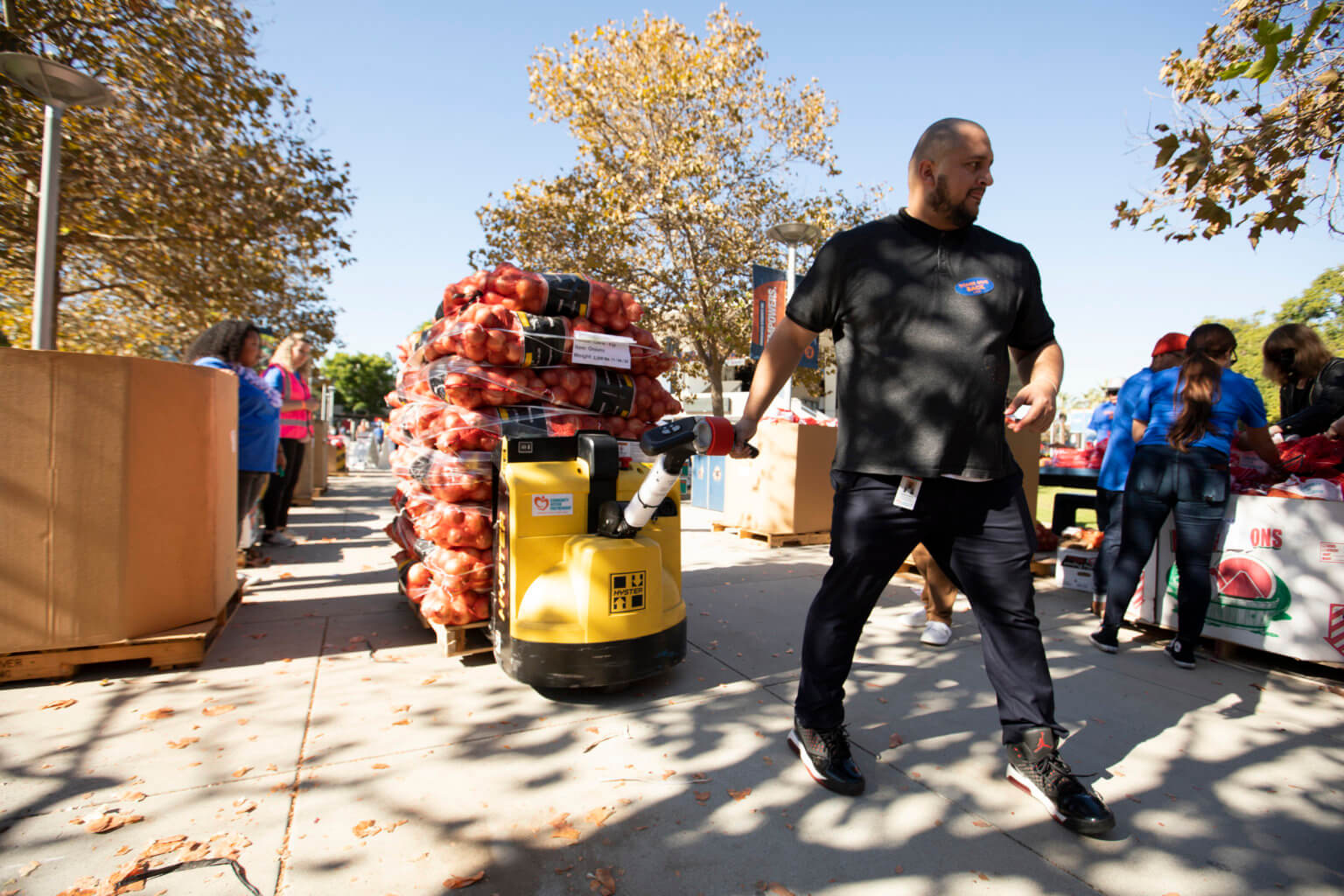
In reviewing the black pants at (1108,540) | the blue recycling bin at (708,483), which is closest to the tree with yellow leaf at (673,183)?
the blue recycling bin at (708,483)

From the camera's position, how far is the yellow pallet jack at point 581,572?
291 centimetres

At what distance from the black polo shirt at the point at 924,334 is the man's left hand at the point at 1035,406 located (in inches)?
2.6

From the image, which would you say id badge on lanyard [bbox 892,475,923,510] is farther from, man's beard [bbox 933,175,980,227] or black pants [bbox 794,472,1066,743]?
man's beard [bbox 933,175,980,227]

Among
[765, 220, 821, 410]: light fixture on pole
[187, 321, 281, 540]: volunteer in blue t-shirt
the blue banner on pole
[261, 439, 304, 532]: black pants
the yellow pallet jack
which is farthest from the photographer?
the blue banner on pole

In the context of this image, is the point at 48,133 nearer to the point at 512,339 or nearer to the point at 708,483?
the point at 512,339

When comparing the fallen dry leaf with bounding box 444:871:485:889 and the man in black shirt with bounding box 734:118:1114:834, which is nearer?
the fallen dry leaf with bounding box 444:871:485:889

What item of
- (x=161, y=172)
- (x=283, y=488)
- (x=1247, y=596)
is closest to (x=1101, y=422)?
(x=1247, y=596)

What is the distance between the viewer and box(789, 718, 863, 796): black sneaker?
231 centimetres

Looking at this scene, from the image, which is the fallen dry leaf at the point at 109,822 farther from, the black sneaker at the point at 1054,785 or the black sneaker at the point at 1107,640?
the black sneaker at the point at 1107,640

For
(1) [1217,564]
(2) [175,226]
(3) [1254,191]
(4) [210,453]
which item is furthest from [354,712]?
(2) [175,226]

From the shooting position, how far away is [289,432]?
7.20 metres

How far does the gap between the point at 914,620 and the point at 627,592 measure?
2.41 meters

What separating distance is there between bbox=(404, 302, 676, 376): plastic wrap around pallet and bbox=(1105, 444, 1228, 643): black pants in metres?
3.01

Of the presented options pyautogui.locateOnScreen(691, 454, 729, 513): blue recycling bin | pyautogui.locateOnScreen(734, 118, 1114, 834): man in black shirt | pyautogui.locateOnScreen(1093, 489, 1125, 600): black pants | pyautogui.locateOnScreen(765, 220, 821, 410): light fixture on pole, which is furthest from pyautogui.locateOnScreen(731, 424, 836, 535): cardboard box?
pyautogui.locateOnScreen(734, 118, 1114, 834): man in black shirt
